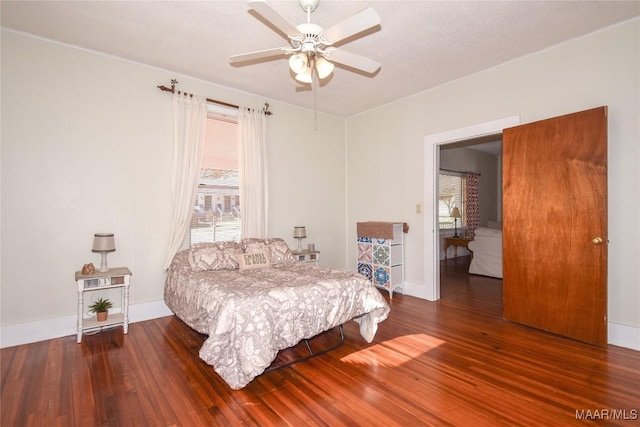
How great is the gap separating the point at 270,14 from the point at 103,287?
287cm

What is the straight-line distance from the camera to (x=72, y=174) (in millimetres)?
3191

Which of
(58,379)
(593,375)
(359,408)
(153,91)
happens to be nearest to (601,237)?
(593,375)

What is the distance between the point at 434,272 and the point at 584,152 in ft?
7.11

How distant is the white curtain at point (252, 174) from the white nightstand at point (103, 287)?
1.51 meters

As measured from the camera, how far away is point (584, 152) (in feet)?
9.39

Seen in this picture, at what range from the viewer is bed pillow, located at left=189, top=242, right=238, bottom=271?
3311 millimetres

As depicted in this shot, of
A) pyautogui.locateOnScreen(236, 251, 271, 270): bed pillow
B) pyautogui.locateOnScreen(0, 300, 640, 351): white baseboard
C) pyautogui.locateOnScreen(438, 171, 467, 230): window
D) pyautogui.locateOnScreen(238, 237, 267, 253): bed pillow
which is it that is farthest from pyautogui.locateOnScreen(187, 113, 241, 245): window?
pyautogui.locateOnScreen(438, 171, 467, 230): window

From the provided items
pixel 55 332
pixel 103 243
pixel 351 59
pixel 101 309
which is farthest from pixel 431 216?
pixel 55 332

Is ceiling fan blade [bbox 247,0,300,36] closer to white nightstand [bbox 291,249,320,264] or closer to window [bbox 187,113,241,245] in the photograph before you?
window [bbox 187,113,241,245]

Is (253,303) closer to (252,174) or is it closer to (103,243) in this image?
→ (103,243)

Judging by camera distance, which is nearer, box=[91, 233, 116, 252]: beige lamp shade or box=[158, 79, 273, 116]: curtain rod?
box=[91, 233, 116, 252]: beige lamp shade

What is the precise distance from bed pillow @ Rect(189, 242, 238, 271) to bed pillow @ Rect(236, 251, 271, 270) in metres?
0.09

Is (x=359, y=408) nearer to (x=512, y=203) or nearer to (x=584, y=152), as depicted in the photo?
(x=512, y=203)

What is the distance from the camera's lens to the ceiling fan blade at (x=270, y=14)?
1.79m
